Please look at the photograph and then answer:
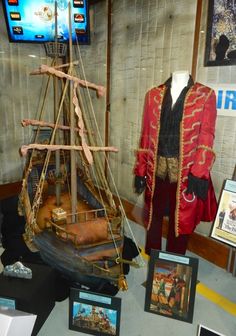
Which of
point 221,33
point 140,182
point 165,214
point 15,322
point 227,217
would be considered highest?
point 221,33

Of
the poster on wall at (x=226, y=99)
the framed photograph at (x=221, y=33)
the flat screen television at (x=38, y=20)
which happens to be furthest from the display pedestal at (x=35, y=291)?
the flat screen television at (x=38, y=20)

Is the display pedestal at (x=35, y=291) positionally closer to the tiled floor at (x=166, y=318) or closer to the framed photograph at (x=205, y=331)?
the tiled floor at (x=166, y=318)

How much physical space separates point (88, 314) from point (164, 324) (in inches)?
20.4

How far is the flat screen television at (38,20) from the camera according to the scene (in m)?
3.18

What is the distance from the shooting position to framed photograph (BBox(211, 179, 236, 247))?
208 cm

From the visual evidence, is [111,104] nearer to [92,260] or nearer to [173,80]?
[173,80]

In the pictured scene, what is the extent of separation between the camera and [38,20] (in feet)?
10.7

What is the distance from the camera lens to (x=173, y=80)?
221 centimetres

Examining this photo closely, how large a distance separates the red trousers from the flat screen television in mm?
1848

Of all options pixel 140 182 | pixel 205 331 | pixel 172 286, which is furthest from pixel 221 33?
pixel 205 331

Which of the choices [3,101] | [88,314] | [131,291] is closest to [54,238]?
[88,314]

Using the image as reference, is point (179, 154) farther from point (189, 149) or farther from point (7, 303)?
point (7, 303)

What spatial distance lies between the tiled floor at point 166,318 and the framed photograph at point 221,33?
5.78 feet

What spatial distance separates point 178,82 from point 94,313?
5.42ft
